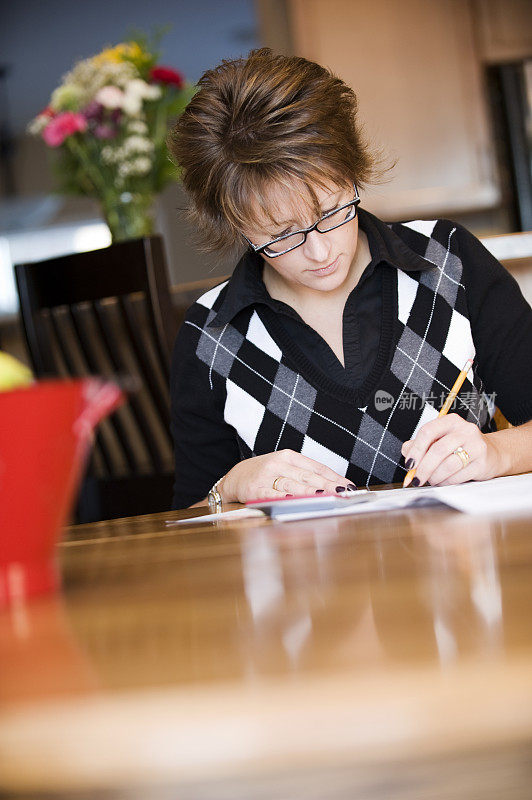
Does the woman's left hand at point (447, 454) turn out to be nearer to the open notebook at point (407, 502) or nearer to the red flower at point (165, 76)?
the open notebook at point (407, 502)

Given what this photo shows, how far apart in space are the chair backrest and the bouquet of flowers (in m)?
0.60

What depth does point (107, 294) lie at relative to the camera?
1643 millimetres

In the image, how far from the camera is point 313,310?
135cm

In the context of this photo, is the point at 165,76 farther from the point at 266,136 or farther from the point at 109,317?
the point at 266,136

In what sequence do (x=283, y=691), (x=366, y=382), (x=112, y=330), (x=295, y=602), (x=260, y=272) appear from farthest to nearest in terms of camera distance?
(x=112, y=330) → (x=260, y=272) → (x=366, y=382) → (x=295, y=602) → (x=283, y=691)

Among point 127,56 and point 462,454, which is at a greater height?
point 127,56

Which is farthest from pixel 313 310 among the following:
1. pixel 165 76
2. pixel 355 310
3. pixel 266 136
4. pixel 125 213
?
pixel 165 76

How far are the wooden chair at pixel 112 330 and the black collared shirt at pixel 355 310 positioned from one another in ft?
0.94

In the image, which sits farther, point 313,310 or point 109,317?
point 109,317

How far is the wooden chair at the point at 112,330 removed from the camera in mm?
1605

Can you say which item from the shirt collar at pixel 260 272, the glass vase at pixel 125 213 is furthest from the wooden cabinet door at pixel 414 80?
the shirt collar at pixel 260 272

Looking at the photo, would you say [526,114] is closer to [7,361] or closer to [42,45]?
[42,45]

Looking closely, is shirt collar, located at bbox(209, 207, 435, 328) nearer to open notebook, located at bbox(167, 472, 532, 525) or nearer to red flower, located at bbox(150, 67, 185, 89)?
open notebook, located at bbox(167, 472, 532, 525)

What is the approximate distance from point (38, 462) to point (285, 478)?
0.60 metres
